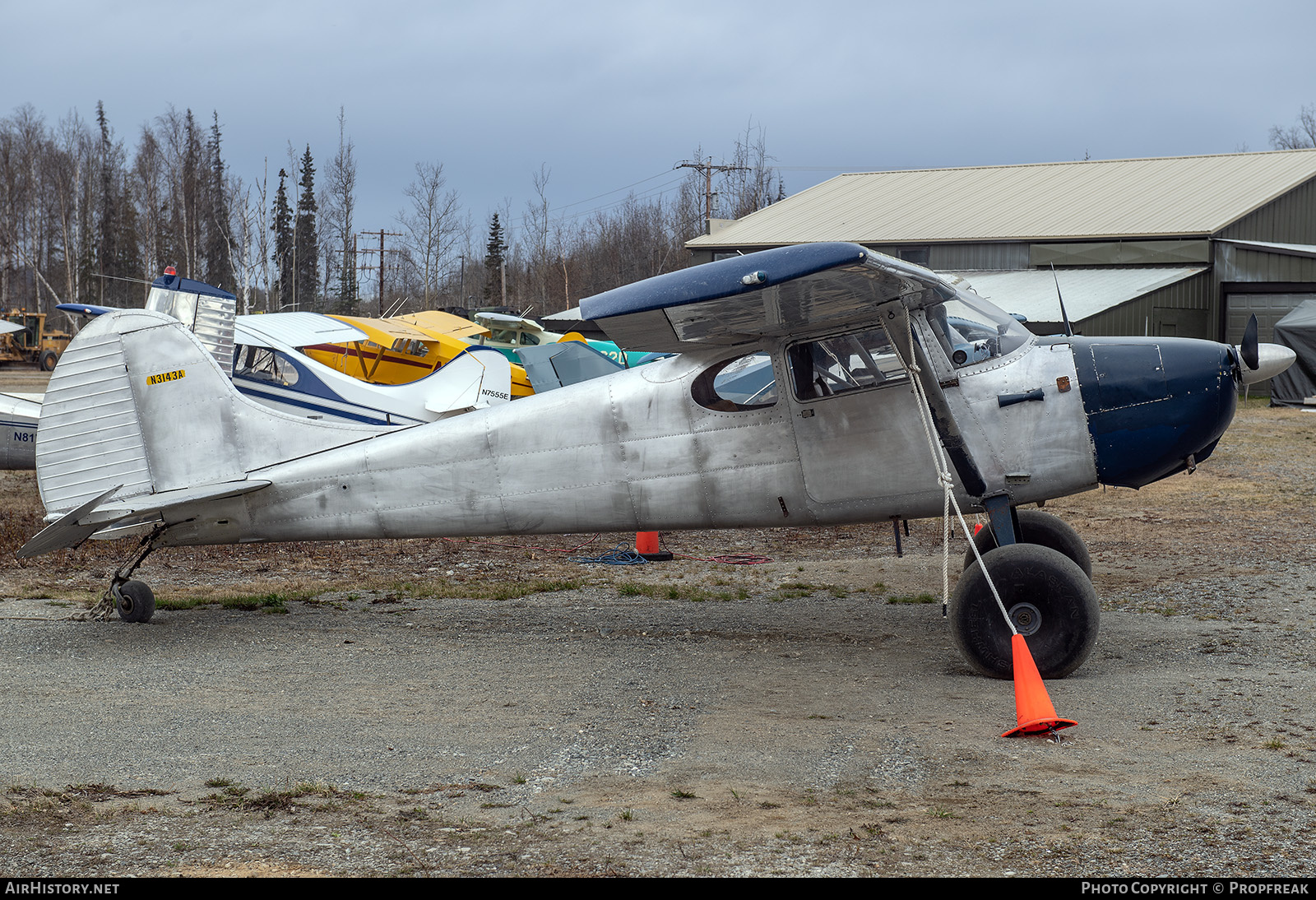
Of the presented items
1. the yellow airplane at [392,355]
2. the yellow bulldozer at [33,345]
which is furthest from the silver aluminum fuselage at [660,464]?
the yellow bulldozer at [33,345]

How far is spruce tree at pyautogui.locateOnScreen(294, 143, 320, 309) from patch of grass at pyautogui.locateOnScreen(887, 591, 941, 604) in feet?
242

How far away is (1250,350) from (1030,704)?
3.07m

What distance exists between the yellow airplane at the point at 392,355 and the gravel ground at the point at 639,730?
8864 millimetres

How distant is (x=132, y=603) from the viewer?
8562 millimetres

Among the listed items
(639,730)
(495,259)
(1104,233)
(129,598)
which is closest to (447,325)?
(129,598)

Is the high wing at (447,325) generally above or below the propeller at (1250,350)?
above

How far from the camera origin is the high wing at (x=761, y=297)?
5.78m

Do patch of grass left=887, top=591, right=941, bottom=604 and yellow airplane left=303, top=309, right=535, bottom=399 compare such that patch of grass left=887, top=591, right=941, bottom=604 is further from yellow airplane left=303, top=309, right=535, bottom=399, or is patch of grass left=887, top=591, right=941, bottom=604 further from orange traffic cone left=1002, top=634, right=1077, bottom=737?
yellow airplane left=303, top=309, right=535, bottom=399

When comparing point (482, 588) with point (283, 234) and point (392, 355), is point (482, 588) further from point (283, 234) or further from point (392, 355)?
point (283, 234)

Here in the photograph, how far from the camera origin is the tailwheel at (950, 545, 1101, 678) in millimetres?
6625

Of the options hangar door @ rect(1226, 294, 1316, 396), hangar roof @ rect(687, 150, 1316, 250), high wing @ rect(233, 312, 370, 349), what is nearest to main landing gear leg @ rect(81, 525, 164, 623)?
high wing @ rect(233, 312, 370, 349)

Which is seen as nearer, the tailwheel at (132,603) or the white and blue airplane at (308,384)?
the tailwheel at (132,603)

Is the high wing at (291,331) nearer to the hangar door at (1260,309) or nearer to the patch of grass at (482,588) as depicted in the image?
the patch of grass at (482,588)

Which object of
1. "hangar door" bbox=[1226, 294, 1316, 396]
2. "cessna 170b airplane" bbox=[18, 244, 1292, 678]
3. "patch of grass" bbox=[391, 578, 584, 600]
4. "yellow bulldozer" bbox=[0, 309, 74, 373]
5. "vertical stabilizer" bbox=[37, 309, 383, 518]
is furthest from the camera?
"yellow bulldozer" bbox=[0, 309, 74, 373]
